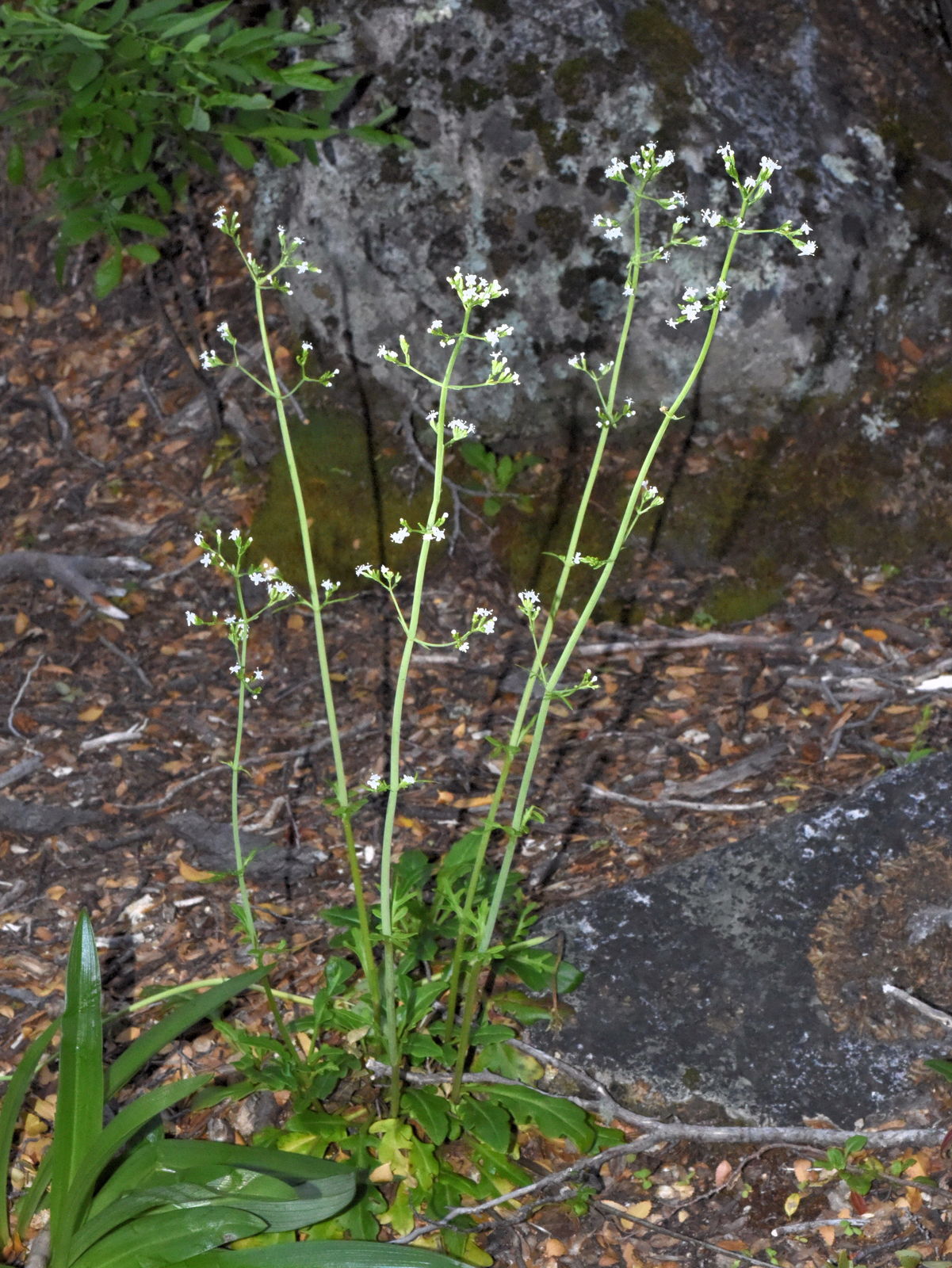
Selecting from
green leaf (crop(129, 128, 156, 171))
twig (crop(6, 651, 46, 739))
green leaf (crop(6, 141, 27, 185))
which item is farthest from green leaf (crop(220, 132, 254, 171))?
twig (crop(6, 651, 46, 739))

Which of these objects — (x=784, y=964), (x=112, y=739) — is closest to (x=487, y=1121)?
(x=784, y=964)

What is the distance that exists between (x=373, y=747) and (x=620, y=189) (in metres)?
2.19

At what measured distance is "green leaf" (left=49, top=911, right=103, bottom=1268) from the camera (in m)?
2.11

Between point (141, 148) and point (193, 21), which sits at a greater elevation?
point (193, 21)

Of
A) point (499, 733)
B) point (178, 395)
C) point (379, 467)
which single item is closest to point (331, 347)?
point (379, 467)

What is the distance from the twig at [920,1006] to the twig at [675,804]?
2.64 ft

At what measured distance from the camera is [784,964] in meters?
2.65

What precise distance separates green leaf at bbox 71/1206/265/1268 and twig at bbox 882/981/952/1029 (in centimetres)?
142

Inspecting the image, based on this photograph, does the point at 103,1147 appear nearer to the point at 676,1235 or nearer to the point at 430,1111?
the point at 430,1111

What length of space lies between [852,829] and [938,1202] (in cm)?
89

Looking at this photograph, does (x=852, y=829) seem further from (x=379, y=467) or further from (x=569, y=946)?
(x=379, y=467)

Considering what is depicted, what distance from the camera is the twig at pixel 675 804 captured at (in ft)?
10.8

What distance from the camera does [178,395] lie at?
5270 millimetres

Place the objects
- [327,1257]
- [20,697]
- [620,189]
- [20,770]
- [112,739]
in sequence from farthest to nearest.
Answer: [620,189]
[20,697]
[112,739]
[20,770]
[327,1257]
